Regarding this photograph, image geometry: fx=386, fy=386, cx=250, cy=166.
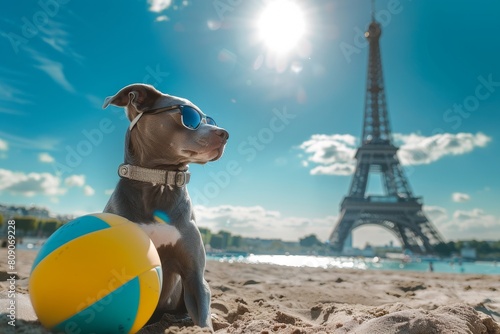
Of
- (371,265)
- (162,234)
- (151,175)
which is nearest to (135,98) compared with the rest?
(151,175)

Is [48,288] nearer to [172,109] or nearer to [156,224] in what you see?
[156,224]

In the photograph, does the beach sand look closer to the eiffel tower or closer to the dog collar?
the dog collar

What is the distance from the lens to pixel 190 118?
2660 mm

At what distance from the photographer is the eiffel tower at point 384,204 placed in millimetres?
37625

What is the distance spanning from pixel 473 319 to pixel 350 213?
36940mm

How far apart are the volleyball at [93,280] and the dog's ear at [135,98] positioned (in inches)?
36.8

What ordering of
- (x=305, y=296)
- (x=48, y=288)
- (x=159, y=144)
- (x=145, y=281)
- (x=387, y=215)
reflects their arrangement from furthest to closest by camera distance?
(x=387, y=215) < (x=305, y=296) < (x=159, y=144) < (x=145, y=281) < (x=48, y=288)

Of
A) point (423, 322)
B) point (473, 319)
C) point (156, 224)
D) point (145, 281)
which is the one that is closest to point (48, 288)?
point (145, 281)

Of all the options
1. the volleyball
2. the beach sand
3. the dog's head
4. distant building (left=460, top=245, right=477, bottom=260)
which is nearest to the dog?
the dog's head

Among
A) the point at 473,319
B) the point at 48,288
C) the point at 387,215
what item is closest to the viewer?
the point at 48,288

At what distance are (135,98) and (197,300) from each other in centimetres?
143

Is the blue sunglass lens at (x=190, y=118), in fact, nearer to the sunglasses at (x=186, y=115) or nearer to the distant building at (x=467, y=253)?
the sunglasses at (x=186, y=115)

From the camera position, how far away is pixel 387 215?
38156mm

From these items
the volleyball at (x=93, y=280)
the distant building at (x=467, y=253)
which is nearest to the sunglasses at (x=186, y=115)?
the volleyball at (x=93, y=280)
